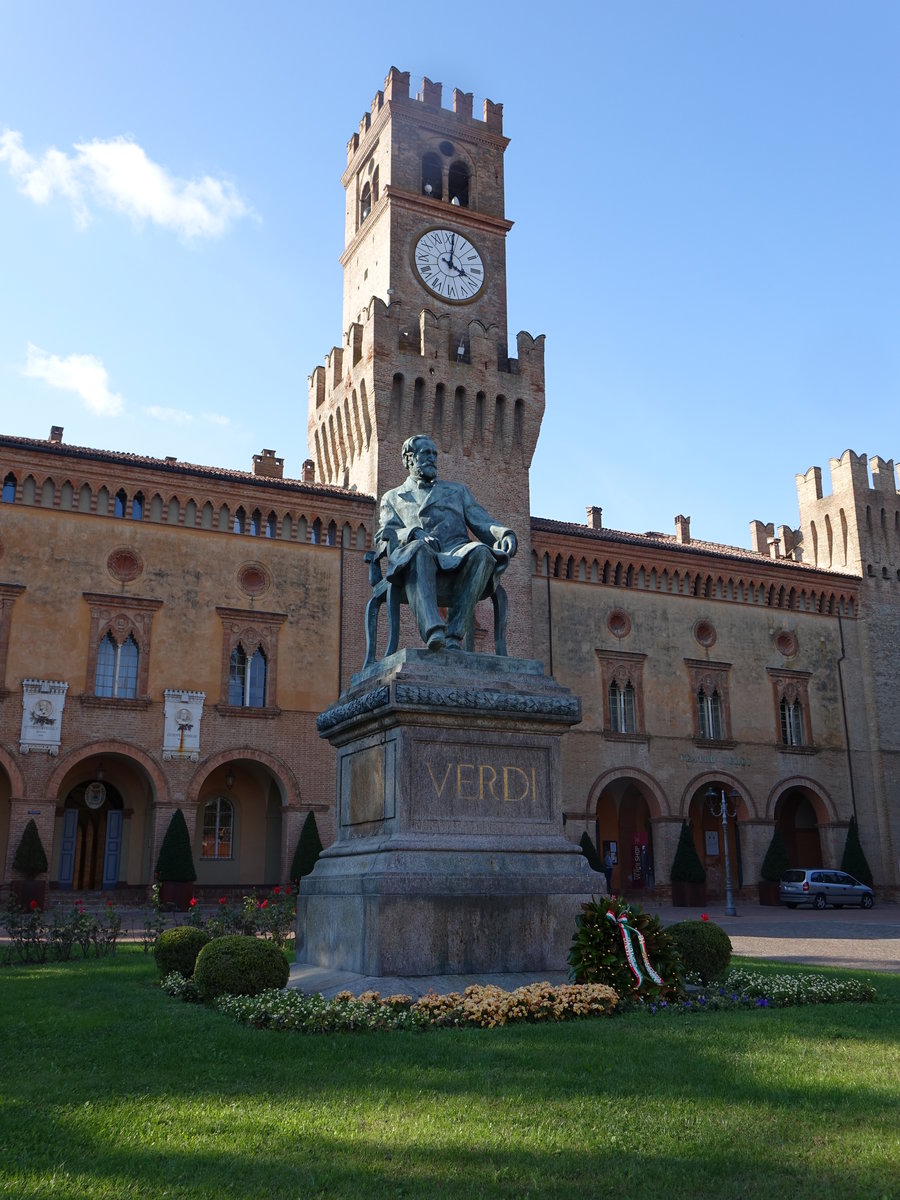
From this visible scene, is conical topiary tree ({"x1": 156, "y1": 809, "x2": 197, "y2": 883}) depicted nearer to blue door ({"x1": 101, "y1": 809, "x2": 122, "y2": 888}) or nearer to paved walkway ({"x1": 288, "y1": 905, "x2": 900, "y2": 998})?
blue door ({"x1": 101, "y1": 809, "x2": 122, "y2": 888})

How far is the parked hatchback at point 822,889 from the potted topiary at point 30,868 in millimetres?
22645

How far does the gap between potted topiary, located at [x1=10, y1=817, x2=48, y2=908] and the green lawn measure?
20650mm

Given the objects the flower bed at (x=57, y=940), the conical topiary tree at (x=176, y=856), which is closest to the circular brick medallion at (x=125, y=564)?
the conical topiary tree at (x=176, y=856)

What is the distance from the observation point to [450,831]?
31.0 feet

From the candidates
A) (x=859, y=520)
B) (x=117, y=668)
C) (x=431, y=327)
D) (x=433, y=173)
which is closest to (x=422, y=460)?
(x=117, y=668)

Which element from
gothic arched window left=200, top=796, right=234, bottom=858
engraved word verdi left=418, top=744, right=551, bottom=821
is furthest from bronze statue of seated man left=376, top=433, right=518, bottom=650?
gothic arched window left=200, top=796, right=234, bottom=858

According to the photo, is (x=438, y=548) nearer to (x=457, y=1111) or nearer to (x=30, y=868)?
(x=457, y=1111)

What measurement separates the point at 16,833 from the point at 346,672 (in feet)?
32.1

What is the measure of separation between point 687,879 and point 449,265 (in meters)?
22.1

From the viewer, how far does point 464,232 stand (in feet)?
127

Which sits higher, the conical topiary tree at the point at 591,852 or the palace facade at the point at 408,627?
the palace facade at the point at 408,627

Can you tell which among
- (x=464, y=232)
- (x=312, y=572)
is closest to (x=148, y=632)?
(x=312, y=572)

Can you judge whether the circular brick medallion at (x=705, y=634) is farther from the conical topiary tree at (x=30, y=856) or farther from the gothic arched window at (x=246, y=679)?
the conical topiary tree at (x=30, y=856)

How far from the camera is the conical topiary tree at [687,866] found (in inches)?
1369
